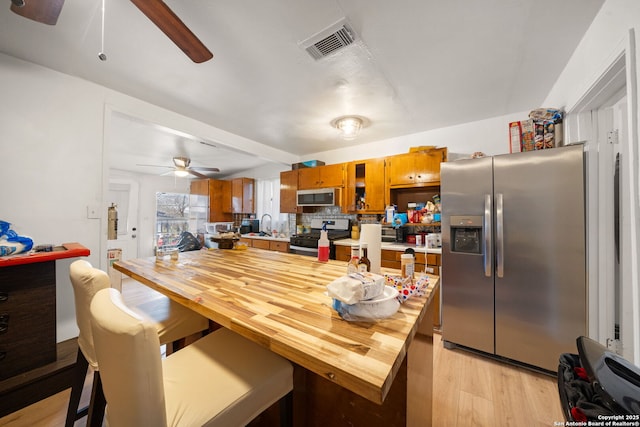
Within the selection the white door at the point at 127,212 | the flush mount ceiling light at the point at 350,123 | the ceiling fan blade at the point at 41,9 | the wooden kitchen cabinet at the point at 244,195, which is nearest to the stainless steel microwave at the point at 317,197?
the flush mount ceiling light at the point at 350,123

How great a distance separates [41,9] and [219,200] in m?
4.86

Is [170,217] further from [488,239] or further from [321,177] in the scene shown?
[488,239]

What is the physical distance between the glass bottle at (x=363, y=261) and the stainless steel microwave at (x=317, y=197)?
7.90ft

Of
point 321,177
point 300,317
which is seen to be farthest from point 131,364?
point 321,177

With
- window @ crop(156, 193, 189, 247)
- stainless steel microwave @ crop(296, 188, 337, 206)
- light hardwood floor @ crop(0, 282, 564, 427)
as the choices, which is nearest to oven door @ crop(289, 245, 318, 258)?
stainless steel microwave @ crop(296, 188, 337, 206)

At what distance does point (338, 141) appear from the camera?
365 centimetres

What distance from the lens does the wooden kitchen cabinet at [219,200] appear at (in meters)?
5.58

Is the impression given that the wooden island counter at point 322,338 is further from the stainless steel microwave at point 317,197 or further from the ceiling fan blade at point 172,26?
the stainless steel microwave at point 317,197

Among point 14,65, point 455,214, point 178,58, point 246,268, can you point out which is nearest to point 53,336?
point 246,268

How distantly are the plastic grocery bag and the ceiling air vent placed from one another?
2330 millimetres

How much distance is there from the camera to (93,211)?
205 centimetres

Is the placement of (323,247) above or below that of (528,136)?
below

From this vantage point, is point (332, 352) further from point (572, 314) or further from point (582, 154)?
point (582, 154)

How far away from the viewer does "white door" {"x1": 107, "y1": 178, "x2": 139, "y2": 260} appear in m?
5.33
